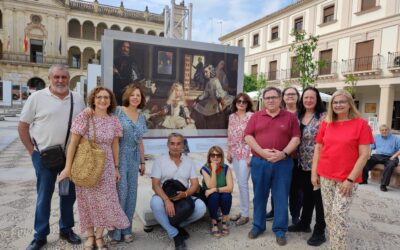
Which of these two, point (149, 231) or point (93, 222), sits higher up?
point (93, 222)

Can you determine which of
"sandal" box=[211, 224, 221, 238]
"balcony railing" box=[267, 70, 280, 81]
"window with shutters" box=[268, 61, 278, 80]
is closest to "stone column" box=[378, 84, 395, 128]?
"balcony railing" box=[267, 70, 280, 81]

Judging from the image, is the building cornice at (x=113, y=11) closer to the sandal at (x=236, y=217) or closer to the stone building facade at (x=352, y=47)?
the stone building facade at (x=352, y=47)

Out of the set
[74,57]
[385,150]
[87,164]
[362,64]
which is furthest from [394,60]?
[74,57]

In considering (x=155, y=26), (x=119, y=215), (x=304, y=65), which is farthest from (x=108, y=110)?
(x=155, y=26)

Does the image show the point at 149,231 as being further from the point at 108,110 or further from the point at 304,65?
the point at 304,65

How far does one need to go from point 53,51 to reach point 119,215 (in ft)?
111

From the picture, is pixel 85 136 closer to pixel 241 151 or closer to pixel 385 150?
pixel 241 151

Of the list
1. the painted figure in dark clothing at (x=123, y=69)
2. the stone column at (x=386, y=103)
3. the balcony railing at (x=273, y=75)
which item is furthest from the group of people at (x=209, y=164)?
the balcony railing at (x=273, y=75)

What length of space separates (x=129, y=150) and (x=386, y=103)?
60.4 feet

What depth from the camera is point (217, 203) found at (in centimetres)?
341

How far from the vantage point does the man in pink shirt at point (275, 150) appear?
3.15 metres

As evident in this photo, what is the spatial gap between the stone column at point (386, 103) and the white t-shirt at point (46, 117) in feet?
61.9

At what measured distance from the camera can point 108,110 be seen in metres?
2.92

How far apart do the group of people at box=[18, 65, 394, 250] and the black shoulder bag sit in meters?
0.05
